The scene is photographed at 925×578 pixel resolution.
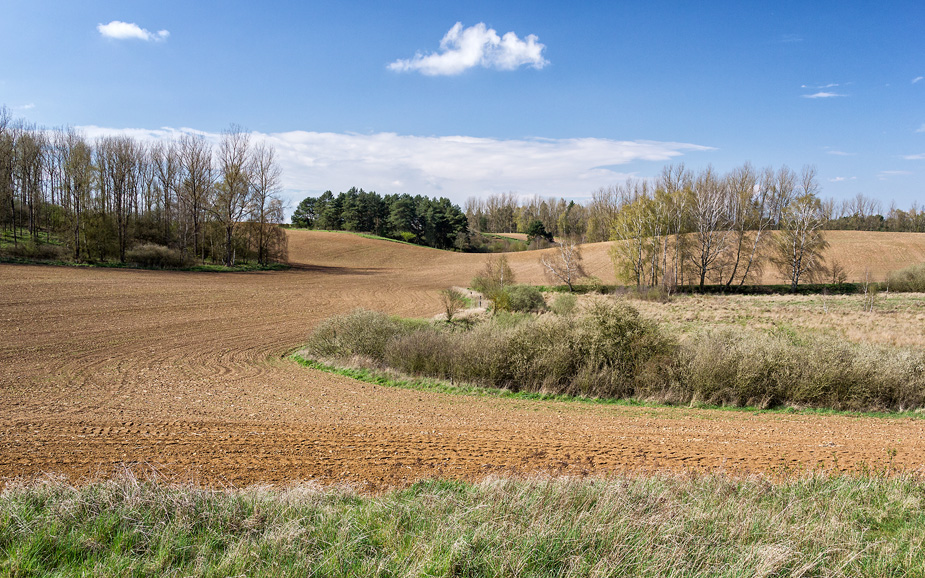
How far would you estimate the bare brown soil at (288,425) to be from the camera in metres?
7.55

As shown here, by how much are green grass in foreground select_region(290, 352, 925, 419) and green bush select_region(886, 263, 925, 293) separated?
37.1m

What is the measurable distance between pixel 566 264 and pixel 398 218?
2056 inches

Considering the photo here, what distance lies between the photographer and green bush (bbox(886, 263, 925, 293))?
129ft

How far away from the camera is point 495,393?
13797mm

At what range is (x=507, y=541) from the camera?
404 centimetres

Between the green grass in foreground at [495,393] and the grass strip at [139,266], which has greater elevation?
the grass strip at [139,266]

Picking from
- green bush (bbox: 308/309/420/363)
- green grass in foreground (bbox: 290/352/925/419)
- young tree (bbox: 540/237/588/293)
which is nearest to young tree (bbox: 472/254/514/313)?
young tree (bbox: 540/237/588/293)

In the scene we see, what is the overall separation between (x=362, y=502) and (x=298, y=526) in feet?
3.81

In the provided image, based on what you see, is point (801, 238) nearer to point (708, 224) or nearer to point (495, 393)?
point (708, 224)

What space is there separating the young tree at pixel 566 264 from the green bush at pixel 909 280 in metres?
24.2

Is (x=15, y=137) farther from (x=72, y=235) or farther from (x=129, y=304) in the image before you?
(x=129, y=304)

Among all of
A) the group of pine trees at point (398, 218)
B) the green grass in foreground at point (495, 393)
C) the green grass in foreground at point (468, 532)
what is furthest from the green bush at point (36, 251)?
the group of pine trees at point (398, 218)

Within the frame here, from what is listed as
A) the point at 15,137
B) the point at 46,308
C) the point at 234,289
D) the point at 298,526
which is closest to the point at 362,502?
the point at 298,526

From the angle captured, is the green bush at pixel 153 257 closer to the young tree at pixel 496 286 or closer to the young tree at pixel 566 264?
the young tree at pixel 496 286
